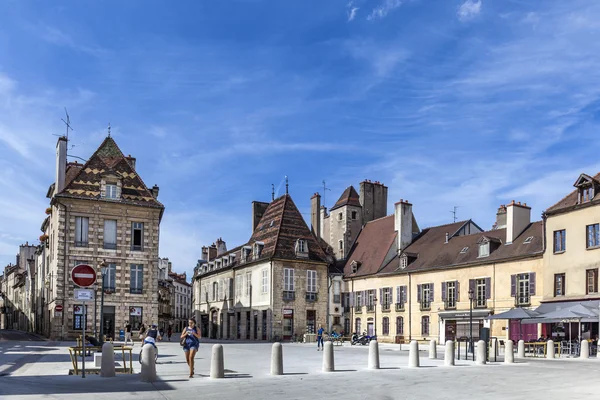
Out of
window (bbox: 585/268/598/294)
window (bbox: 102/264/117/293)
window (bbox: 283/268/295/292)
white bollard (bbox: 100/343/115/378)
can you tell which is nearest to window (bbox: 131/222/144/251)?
window (bbox: 102/264/117/293)

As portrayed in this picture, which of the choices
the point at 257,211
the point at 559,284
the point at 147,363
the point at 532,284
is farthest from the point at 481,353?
the point at 257,211

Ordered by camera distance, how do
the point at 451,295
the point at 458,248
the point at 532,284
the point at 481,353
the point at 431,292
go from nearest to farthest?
the point at 481,353 → the point at 532,284 → the point at 451,295 → the point at 458,248 → the point at 431,292

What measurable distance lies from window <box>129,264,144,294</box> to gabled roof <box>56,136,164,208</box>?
156 inches

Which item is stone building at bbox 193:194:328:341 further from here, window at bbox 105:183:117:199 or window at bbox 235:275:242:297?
window at bbox 105:183:117:199

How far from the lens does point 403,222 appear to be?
50.0 meters

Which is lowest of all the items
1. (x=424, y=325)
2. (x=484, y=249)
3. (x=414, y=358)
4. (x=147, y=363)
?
(x=424, y=325)

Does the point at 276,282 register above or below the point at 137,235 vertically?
below

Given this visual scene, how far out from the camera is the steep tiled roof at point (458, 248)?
3859 cm

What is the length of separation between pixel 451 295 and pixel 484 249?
12.8 feet

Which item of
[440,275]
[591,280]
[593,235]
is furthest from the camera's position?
[440,275]

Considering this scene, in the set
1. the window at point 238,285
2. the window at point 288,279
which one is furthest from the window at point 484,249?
the window at point 238,285

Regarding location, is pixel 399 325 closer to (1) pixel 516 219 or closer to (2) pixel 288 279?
(2) pixel 288 279

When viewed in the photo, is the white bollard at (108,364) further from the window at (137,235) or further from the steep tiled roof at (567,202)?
the window at (137,235)

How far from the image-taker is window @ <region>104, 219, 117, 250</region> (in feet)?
134
